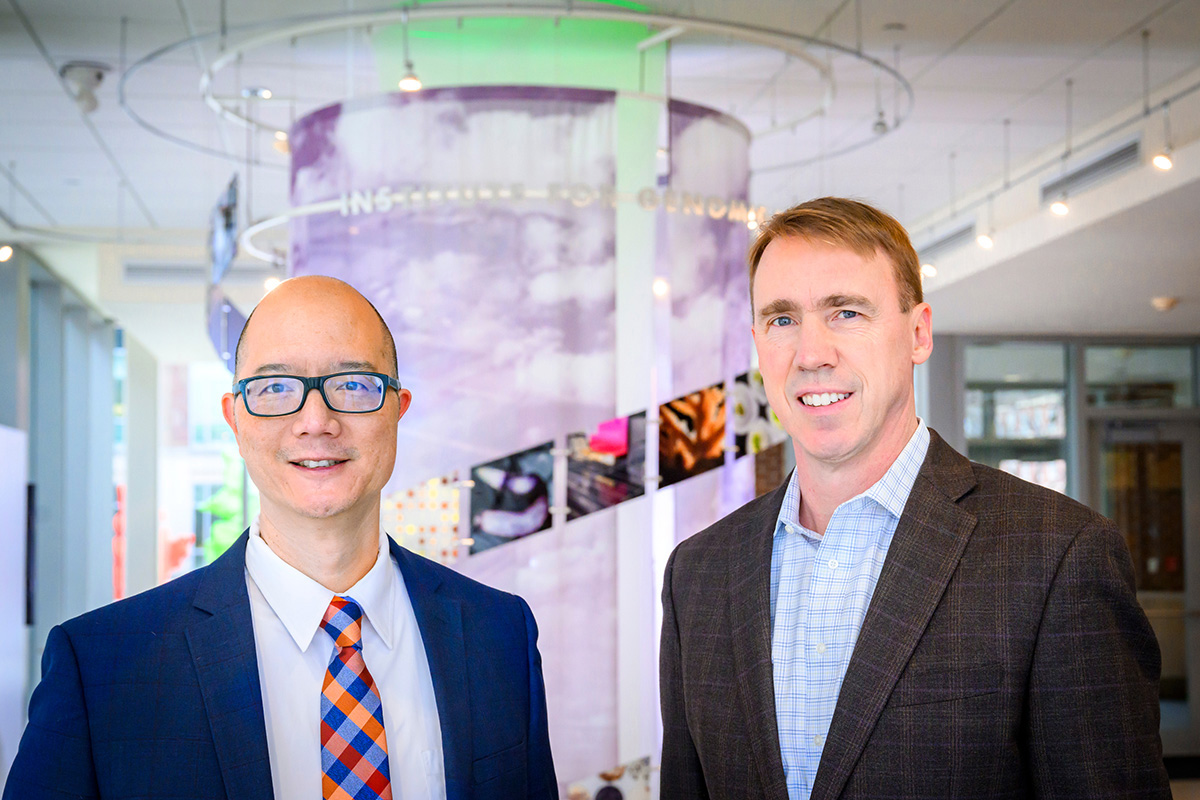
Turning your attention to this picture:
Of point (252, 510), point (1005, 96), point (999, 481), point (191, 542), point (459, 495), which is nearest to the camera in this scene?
point (999, 481)

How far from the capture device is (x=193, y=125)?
8438mm

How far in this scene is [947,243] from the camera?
1059 centimetres

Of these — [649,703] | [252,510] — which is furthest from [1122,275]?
[252,510]

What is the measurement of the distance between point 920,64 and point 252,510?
12432 mm

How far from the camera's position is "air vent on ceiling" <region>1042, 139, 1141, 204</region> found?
770 centimetres

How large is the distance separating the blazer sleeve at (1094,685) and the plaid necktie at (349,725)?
0.94 meters

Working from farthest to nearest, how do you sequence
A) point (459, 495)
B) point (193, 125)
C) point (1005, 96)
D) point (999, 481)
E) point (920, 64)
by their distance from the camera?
point (193, 125) < point (1005, 96) < point (920, 64) < point (459, 495) < point (999, 481)

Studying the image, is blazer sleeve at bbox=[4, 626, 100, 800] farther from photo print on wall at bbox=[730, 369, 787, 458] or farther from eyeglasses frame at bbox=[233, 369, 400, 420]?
photo print on wall at bbox=[730, 369, 787, 458]

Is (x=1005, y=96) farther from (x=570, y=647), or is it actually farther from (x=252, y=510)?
(x=252, y=510)

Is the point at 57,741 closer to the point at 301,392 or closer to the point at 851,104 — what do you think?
the point at 301,392

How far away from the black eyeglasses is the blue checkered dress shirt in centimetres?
75

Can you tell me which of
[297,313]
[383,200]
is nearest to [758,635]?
[297,313]

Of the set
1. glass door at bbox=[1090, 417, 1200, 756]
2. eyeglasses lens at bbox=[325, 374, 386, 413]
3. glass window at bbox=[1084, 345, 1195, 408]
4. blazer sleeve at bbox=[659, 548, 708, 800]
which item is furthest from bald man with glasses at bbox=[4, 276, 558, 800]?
glass window at bbox=[1084, 345, 1195, 408]

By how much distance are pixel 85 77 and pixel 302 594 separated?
20.9ft
